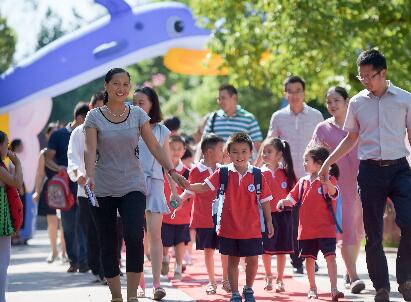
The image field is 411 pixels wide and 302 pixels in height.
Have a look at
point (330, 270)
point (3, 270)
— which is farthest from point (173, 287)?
point (3, 270)

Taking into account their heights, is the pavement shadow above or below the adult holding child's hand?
below

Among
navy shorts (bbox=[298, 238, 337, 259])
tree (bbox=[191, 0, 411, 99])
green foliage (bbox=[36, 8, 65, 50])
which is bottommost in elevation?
navy shorts (bbox=[298, 238, 337, 259])

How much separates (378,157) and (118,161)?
218 centimetres

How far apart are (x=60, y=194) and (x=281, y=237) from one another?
12.8 ft

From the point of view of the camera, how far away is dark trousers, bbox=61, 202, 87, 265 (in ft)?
49.9

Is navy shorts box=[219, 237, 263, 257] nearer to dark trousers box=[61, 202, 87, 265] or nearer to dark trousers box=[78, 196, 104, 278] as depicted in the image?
dark trousers box=[78, 196, 104, 278]

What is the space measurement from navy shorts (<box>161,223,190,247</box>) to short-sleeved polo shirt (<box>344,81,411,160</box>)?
4.10 meters

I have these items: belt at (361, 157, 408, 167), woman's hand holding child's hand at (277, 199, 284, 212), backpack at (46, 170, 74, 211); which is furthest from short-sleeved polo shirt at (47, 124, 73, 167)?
belt at (361, 157, 408, 167)

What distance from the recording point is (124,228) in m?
9.72

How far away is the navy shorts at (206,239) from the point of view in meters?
12.2

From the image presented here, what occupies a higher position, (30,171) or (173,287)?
(30,171)

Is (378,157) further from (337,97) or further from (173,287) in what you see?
(173,287)

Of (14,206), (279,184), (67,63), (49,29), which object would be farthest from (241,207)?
(49,29)

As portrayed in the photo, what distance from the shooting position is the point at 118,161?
969 centimetres
